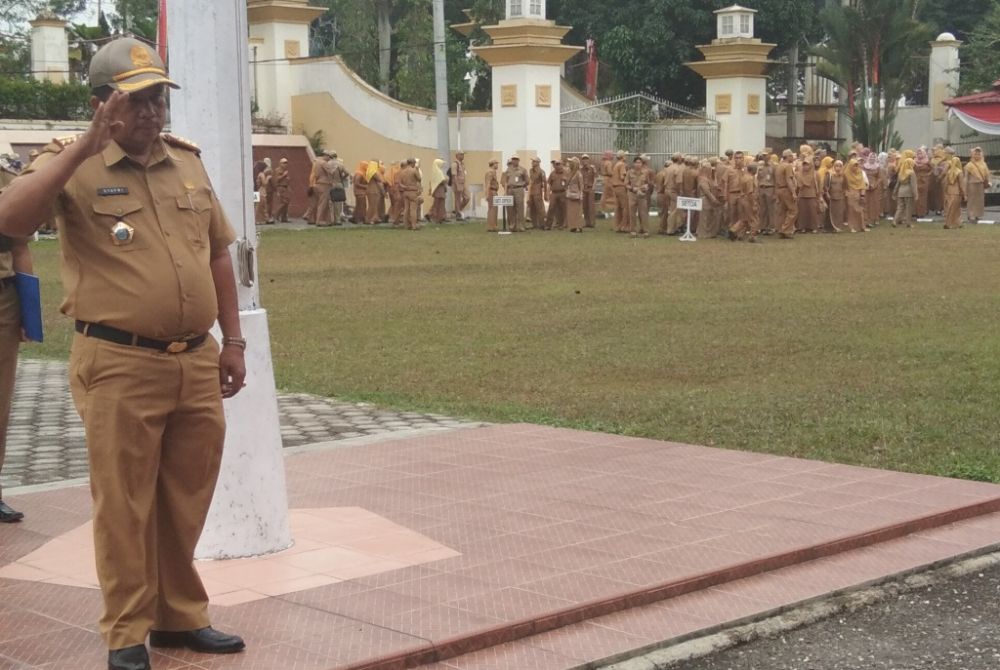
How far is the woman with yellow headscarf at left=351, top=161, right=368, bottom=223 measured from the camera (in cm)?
3638

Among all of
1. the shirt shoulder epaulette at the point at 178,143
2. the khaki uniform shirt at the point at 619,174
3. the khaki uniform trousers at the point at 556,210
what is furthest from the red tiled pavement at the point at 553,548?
the khaki uniform trousers at the point at 556,210

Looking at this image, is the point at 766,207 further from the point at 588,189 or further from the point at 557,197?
the point at 557,197

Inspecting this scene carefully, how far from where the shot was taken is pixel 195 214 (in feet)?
15.9

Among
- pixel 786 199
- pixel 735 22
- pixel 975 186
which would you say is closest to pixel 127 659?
pixel 786 199

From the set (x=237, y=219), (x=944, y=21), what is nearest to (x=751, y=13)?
(x=944, y=21)

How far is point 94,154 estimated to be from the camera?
445 centimetres

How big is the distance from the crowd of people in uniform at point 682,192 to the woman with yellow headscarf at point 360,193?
3 cm

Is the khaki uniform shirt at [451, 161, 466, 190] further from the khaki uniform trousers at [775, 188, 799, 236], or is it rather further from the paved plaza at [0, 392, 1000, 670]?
the paved plaza at [0, 392, 1000, 670]

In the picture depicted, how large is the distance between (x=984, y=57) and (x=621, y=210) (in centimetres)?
1741

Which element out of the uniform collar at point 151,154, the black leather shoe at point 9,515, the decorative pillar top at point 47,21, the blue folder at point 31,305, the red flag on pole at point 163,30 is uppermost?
the decorative pillar top at point 47,21

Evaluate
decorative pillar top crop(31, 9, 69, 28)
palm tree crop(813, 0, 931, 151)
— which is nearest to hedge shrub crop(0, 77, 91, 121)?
decorative pillar top crop(31, 9, 69, 28)

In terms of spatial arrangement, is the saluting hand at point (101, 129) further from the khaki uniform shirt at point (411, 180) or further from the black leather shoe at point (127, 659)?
the khaki uniform shirt at point (411, 180)

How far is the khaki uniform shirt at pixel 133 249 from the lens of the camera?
463 centimetres

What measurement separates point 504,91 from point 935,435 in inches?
1165
